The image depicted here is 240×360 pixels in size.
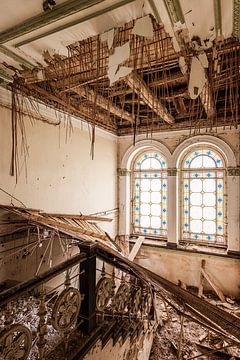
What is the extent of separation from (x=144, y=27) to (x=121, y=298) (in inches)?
92.3

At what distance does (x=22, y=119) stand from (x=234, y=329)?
3243 mm

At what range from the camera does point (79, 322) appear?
1.63 metres

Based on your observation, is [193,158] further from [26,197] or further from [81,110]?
[26,197]

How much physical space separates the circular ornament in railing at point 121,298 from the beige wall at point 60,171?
1.87 m

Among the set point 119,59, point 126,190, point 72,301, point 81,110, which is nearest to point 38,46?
point 119,59

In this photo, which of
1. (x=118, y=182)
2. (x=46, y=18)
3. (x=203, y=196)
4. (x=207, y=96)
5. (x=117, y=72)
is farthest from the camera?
(x=118, y=182)

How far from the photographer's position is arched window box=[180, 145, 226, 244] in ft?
15.3

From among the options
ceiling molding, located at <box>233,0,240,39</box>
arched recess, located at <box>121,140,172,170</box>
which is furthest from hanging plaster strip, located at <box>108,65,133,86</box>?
arched recess, located at <box>121,140,172,170</box>

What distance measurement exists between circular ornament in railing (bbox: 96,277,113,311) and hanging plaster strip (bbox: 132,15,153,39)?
2.03 metres

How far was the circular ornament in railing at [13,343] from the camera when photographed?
108 centimetres

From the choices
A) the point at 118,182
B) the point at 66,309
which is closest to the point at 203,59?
the point at 66,309

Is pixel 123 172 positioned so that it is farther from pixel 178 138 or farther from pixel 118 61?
pixel 118 61

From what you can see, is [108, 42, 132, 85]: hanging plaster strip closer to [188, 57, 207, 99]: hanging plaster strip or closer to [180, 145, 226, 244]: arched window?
[188, 57, 207, 99]: hanging plaster strip

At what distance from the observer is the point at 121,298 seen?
2.00 m
